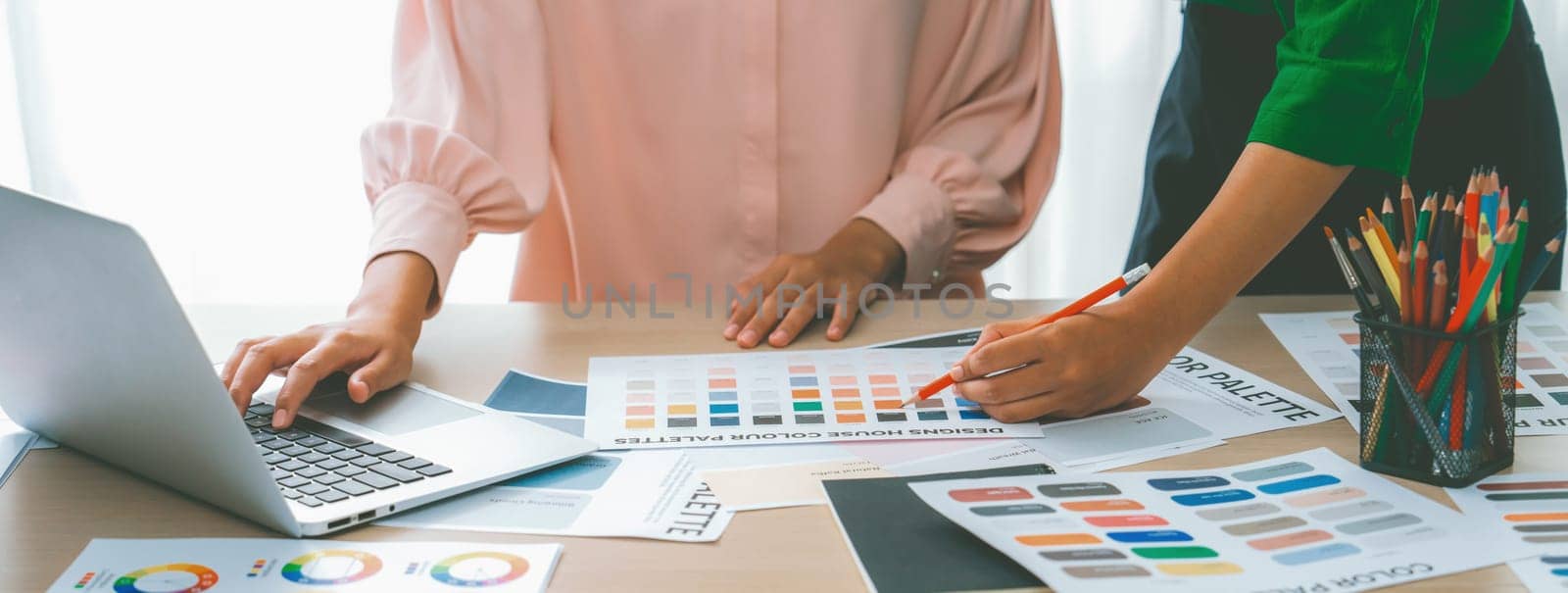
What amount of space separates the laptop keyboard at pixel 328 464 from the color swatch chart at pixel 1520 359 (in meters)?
0.59

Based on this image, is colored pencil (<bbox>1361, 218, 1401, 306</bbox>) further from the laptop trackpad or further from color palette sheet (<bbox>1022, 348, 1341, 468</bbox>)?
the laptop trackpad

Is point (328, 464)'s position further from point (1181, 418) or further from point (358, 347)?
point (1181, 418)

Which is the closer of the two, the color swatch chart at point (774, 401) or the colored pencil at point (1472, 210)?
the colored pencil at point (1472, 210)

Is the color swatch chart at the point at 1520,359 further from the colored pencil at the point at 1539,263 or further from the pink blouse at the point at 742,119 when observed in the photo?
the pink blouse at the point at 742,119

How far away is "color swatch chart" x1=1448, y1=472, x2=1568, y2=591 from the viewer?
2.01 ft

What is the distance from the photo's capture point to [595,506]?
712mm

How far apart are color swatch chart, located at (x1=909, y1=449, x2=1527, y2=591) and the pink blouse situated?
0.54 meters

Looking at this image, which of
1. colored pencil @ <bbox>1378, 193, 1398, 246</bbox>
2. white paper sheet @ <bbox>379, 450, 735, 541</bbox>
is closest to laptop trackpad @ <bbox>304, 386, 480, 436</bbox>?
white paper sheet @ <bbox>379, 450, 735, 541</bbox>

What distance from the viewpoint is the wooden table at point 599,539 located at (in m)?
0.63

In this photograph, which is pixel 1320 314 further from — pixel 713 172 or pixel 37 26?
pixel 37 26

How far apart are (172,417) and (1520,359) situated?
0.93 m

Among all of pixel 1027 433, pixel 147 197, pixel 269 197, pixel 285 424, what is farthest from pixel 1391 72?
pixel 147 197

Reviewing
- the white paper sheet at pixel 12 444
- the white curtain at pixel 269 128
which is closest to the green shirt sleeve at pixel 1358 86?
the white paper sheet at pixel 12 444

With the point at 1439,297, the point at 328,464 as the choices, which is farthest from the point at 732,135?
the point at 1439,297
